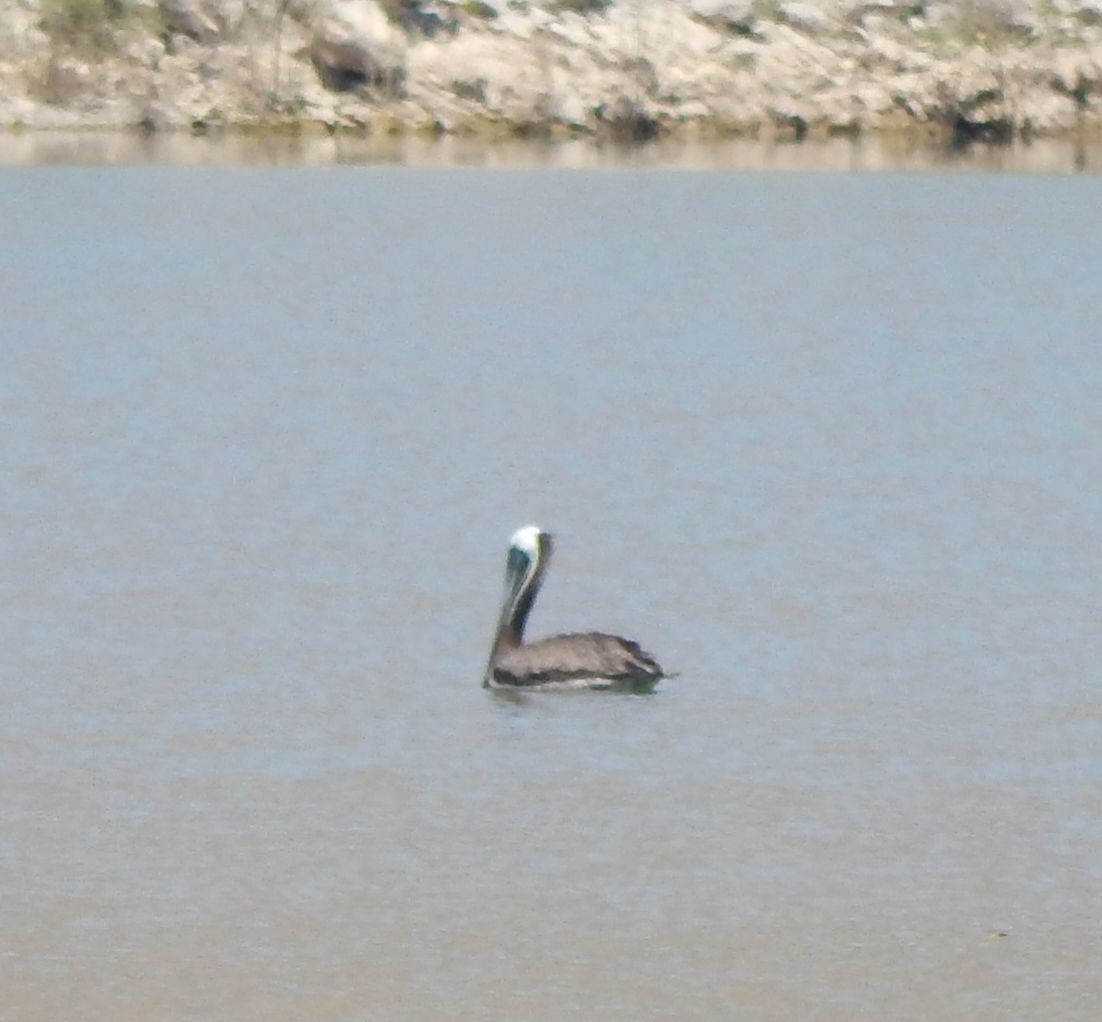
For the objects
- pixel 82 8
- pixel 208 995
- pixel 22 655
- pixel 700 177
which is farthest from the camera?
pixel 82 8

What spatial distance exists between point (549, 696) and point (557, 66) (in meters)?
38.7

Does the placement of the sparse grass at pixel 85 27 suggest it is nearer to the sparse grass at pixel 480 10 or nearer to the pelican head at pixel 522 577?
the sparse grass at pixel 480 10

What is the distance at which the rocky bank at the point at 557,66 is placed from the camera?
49.2 metres

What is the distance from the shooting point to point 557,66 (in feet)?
164

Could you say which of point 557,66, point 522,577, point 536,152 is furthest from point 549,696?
point 557,66

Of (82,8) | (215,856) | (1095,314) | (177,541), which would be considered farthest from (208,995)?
(82,8)

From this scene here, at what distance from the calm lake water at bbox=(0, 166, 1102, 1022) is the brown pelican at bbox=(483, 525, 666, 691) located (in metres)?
0.10

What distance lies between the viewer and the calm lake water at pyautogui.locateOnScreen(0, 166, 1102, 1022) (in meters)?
8.58

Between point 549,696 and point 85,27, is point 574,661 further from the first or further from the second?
point 85,27

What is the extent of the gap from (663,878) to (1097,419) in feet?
35.3

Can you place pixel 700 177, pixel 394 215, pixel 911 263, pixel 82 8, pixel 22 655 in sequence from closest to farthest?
1. pixel 22 655
2. pixel 911 263
3. pixel 394 215
4. pixel 700 177
5. pixel 82 8

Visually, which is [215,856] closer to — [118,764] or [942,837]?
[118,764]

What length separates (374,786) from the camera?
408 inches

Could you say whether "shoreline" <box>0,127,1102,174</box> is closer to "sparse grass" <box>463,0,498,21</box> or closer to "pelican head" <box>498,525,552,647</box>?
"sparse grass" <box>463,0,498,21</box>
